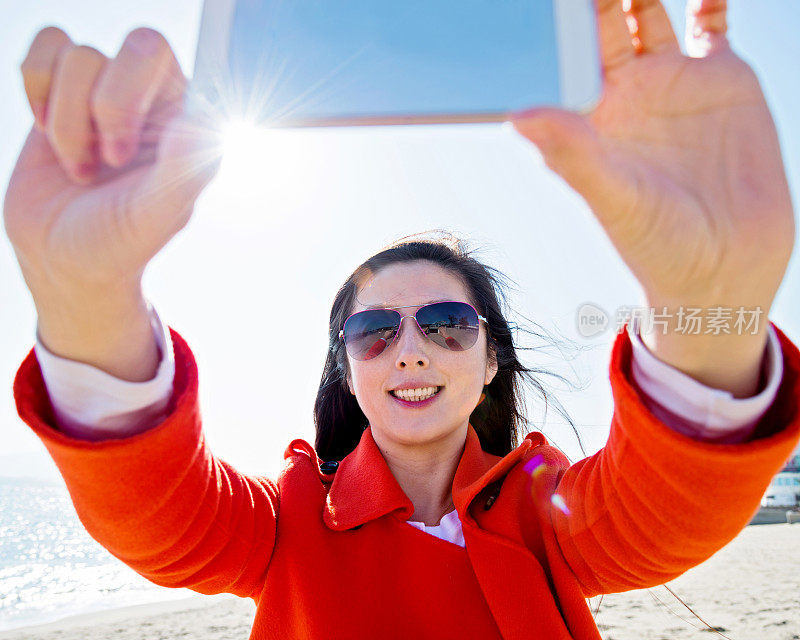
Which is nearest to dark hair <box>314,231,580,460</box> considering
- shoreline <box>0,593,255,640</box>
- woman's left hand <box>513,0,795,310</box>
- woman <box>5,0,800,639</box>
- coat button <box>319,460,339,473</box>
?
coat button <box>319,460,339,473</box>

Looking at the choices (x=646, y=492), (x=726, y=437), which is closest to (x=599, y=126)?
(x=726, y=437)

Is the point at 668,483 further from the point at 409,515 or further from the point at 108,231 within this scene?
the point at 108,231

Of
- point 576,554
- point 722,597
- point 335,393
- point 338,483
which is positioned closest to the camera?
point 576,554

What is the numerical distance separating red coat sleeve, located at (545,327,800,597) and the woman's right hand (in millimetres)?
988

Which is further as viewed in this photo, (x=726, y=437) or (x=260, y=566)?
(x=260, y=566)

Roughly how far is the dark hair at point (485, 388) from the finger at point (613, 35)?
1468mm

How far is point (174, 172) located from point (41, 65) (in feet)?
1.04

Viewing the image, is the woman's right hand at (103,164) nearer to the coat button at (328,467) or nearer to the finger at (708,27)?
the finger at (708,27)

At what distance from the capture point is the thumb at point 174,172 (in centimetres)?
106

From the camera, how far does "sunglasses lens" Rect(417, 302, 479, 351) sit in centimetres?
223

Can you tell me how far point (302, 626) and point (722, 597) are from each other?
30.3ft

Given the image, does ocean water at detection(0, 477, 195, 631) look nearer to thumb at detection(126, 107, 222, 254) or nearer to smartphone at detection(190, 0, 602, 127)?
thumb at detection(126, 107, 222, 254)

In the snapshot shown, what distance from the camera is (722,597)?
29.1ft

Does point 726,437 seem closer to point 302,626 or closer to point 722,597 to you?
point 302,626
